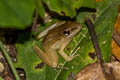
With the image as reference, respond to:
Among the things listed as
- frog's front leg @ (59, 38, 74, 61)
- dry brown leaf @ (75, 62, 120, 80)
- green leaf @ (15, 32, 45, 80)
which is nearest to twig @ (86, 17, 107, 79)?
dry brown leaf @ (75, 62, 120, 80)

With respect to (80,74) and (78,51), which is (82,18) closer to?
(78,51)

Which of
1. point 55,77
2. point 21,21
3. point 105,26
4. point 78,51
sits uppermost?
point 21,21

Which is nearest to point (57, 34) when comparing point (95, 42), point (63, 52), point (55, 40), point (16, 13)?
point (55, 40)

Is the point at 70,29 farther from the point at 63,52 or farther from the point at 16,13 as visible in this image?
the point at 16,13

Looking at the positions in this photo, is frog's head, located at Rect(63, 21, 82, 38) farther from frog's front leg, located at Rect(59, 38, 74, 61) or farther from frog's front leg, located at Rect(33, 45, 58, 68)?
frog's front leg, located at Rect(33, 45, 58, 68)

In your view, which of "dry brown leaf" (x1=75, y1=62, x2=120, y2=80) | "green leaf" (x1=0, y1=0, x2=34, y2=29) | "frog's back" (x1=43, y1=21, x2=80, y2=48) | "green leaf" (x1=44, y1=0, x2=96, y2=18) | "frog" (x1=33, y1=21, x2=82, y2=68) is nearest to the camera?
"green leaf" (x1=0, y1=0, x2=34, y2=29)

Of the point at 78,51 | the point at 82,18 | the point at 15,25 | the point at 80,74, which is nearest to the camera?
the point at 15,25

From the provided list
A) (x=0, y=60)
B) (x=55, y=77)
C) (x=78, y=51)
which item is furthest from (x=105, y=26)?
(x=0, y=60)
